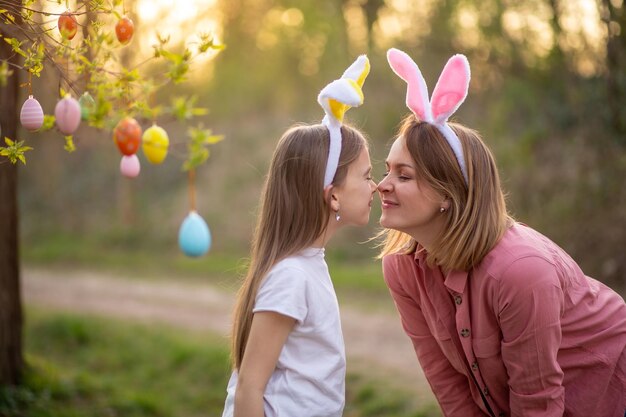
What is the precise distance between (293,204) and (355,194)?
0.64 ft

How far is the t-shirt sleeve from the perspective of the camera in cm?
211

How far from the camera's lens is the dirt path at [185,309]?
17.8ft

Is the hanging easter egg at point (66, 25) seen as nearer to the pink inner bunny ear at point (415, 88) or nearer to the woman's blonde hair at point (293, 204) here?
the woman's blonde hair at point (293, 204)

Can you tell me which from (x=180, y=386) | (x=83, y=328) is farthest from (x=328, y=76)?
(x=180, y=386)

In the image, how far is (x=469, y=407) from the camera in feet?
8.26

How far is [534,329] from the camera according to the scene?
85.1 inches

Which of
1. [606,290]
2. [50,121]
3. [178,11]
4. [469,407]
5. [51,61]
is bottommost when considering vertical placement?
[469,407]

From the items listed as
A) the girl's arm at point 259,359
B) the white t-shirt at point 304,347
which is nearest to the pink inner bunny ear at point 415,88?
the white t-shirt at point 304,347

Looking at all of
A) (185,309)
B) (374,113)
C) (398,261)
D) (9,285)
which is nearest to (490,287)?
(398,261)

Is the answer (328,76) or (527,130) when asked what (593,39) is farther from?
(328,76)

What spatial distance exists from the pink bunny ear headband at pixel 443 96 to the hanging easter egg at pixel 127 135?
98 centimetres

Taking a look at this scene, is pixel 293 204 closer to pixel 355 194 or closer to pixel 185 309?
pixel 355 194

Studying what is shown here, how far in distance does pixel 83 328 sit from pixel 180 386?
66.6 inches

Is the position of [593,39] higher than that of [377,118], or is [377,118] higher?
[593,39]
